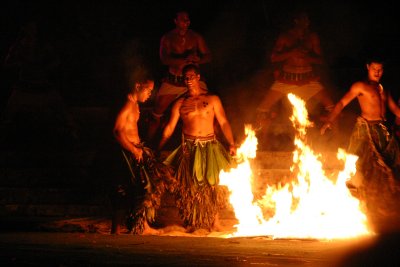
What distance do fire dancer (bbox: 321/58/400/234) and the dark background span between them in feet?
8.60

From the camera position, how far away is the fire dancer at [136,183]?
8.56m

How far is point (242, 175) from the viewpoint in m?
8.81

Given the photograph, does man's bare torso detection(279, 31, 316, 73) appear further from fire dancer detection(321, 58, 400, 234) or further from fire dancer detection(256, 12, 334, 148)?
fire dancer detection(321, 58, 400, 234)

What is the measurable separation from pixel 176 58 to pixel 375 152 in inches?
128

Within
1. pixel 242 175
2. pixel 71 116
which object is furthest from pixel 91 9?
pixel 242 175

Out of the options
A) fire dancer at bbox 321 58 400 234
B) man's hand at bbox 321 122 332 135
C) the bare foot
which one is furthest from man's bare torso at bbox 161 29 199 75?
the bare foot

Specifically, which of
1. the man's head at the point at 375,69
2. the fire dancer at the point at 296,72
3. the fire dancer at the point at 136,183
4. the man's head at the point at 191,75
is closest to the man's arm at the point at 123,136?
the fire dancer at the point at 136,183

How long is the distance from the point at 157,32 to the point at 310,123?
4.75 meters

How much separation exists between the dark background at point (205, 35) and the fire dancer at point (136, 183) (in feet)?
10.5

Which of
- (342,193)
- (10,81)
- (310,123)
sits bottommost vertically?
(342,193)

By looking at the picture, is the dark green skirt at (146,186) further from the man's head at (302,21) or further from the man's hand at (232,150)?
the man's head at (302,21)

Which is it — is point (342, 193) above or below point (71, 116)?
below

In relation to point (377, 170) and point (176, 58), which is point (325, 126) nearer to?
point (377, 170)

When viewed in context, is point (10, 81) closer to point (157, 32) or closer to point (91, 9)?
point (91, 9)
